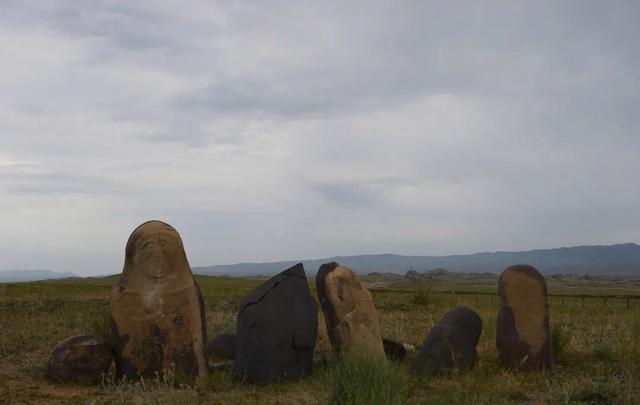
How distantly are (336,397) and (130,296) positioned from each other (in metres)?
4.31

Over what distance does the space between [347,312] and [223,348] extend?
3182 millimetres

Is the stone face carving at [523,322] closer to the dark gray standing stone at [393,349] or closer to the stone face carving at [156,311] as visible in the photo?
the dark gray standing stone at [393,349]

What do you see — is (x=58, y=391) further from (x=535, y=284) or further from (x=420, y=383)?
(x=535, y=284)

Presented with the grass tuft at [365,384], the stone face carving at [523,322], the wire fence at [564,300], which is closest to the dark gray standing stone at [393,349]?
the stone face carving at [523,322]

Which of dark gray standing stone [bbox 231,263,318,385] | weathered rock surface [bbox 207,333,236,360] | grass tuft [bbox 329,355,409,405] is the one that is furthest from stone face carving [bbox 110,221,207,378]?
grass tuft [bbox 329,355,409,405]

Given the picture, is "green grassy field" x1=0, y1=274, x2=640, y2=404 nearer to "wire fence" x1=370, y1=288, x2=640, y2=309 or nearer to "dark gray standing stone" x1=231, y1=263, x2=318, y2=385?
"dark gray standing stone" x1=231, y1=263, x2=318, y2=385

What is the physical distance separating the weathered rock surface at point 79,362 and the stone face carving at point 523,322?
22.2 feet

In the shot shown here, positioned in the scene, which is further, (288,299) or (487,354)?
(487,354)

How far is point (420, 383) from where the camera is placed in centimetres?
1058

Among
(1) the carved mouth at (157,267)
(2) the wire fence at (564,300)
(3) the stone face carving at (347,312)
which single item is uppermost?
(1) the carved mouth at (157,267)

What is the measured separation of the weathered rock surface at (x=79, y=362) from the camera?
1043cm

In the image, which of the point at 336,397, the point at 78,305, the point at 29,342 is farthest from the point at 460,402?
the point at 78,305

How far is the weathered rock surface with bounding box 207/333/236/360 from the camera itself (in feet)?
43.7

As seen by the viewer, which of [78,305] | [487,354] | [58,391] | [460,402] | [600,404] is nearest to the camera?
[460,402]
